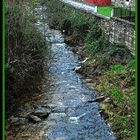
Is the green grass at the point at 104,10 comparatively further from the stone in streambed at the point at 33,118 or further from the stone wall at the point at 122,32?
the stone in streambed at the point at 33,118

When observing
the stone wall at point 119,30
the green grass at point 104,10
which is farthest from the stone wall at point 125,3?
the stone wall at point 119,30

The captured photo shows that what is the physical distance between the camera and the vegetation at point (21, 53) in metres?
10.7

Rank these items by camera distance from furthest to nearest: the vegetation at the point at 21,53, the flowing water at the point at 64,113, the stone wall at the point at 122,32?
the stone wall at the point at 122,32
the vegetation at the point at 21,53
the flowing water at the point at 64,113

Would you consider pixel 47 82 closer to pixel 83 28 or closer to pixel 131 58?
pixel 131 58

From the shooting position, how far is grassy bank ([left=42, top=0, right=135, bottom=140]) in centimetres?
977

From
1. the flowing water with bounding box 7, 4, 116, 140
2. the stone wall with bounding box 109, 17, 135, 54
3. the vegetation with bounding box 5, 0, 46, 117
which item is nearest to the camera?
the flowing water with bounding box 7, 4, 116, 140

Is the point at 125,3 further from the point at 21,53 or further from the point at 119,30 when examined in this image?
the point at 21,53

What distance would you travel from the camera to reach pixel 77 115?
1043cm

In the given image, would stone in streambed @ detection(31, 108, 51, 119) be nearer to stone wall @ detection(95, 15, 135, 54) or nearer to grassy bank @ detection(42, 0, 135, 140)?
grassy bank @ detection(42, 0, 135, 140)

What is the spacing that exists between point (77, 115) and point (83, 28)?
9989 millimetres

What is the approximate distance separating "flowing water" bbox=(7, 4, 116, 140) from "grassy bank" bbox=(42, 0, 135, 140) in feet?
1.36

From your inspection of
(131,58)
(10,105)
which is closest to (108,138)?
(10,105)

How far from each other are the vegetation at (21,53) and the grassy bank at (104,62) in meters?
2.47

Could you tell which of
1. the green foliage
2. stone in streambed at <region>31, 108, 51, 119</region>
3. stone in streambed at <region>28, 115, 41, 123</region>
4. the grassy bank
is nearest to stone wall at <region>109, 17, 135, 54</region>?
the grassy bank
